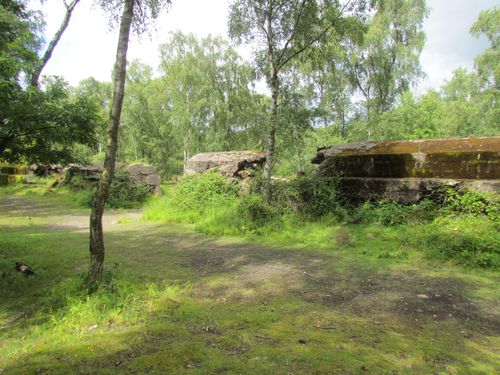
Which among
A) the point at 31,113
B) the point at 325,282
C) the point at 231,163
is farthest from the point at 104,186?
the point at 231,163

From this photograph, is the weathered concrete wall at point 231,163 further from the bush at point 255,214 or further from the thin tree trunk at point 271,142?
the bush at point 255,214

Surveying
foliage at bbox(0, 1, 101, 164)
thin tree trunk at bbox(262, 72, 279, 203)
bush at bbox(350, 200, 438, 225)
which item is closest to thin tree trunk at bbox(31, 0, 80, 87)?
foliage at bbox(0, 1, 101, 164)

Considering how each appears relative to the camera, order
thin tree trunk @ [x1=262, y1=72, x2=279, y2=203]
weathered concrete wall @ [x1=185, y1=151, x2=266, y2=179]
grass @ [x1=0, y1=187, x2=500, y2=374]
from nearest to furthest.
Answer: grass @ [x1=0, y1=187, x2=500, y2=374]
thin tree trunk @ [x1=262, y1=72, x2=279, y2=203]
weathered concrete wall @ [x1=185, y1=151, x2=266, y2=179]

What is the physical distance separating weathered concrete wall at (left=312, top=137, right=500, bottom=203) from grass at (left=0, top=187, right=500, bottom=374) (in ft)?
4.70

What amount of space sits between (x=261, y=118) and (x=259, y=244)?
4.09 metres

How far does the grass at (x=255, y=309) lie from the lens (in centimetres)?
278

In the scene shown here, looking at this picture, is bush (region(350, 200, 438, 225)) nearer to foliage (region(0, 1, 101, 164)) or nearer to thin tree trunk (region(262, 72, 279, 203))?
thin tree trunk (region(262, 72, 279, 203))

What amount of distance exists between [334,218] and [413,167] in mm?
2451

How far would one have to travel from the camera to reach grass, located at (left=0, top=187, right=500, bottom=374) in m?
2.78

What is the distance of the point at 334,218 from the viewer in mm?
8406

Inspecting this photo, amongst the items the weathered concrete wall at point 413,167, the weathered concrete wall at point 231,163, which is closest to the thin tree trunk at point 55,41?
the weathered concrete wall at point 231,163

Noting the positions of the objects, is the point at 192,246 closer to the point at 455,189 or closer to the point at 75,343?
the point at 75,343

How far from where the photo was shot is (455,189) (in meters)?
7.53

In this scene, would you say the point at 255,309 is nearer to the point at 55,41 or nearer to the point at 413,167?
the point at 413,167
